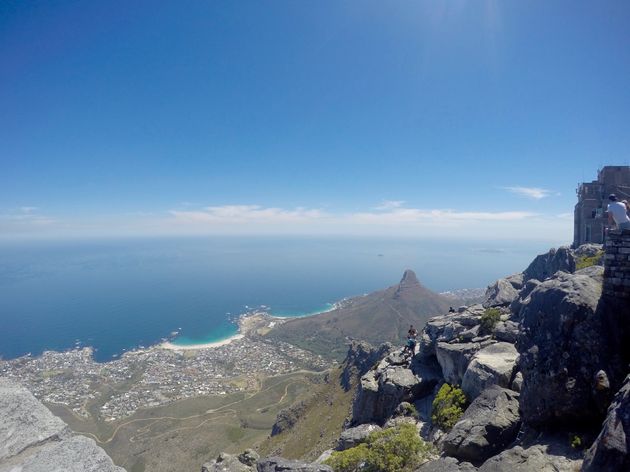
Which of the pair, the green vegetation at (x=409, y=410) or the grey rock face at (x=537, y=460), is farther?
the green vegetation at (x=409, y=410)

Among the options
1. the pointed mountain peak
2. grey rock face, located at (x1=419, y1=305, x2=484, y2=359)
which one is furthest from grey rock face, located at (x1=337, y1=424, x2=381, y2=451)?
the pointed mountain peak

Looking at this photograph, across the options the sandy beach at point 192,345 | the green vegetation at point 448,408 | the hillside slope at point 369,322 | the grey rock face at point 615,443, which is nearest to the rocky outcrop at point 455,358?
the green vegetation at point 448,408

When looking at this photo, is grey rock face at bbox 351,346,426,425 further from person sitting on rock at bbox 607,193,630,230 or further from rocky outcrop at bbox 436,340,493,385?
person sitting on rock at bbox 607,193,630,230

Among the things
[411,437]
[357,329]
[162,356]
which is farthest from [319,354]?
[411,437]

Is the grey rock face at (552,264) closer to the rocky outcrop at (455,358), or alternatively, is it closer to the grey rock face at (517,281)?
the grey rock face at (517,281)

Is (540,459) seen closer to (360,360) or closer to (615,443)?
(615,443)

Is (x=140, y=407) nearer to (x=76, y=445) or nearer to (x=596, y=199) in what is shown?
(x=76, y=445)

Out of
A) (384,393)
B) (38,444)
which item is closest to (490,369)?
(384,393)
